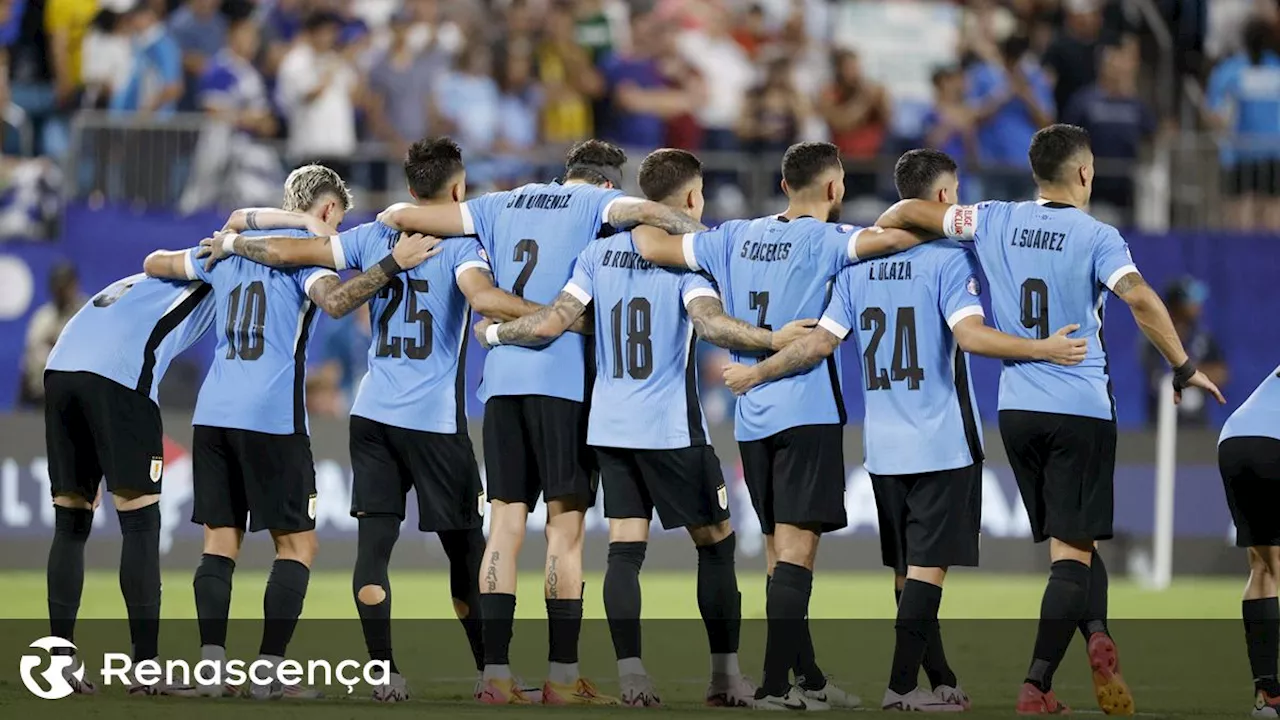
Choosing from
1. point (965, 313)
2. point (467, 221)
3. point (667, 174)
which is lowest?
point (965, 313)

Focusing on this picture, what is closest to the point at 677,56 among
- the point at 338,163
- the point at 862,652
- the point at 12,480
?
the point at 338,163

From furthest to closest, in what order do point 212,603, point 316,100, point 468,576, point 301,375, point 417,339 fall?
point 316,100 < point 468,576 < point 301,375 < point 417,339 < point 212,603

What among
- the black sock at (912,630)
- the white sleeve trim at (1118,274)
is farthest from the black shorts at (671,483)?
the white sleeve trim at (1118,274)

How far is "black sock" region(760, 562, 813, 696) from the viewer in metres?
8.73

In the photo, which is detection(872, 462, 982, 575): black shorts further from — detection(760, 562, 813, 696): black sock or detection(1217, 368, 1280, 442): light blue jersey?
detection(1217, 368, 1280, 442): light blue jersey

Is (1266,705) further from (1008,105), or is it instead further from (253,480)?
(1008,105)

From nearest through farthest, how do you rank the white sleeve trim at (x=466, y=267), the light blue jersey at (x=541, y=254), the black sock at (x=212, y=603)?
the black sock at (x=212, y=603) < the light blue jersey at (x=541, y=254) < the white sleeve trim at (x=466, y=267)

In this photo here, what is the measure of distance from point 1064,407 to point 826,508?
1225 millimetres

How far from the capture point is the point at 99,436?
31.2 ft

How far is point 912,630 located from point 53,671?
4.14m

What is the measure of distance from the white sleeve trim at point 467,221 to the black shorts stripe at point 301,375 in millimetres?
883

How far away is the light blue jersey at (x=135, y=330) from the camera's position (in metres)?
9.56

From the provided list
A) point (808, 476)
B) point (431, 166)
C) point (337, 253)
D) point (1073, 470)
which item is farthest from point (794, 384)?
point (337, 253)

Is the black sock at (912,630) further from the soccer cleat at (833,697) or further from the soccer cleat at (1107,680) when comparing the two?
the soccer cleat at (1107,680)
